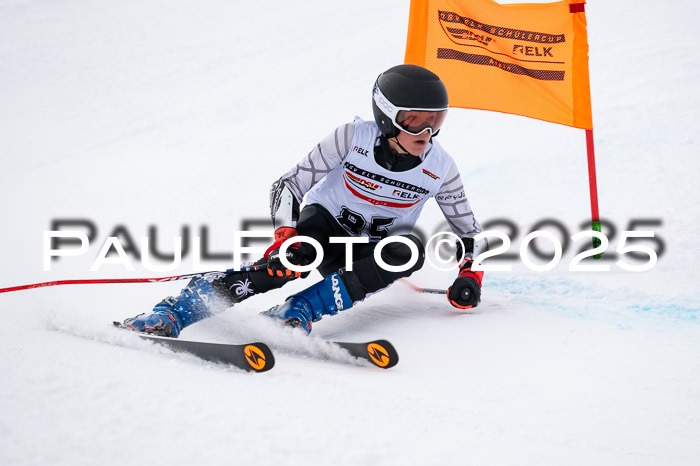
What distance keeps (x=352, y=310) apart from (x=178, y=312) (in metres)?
1.11

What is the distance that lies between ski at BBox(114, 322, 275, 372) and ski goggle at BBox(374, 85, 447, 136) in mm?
1282

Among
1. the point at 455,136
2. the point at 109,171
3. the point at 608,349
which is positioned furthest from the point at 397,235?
the point at 109,171

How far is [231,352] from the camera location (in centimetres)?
235

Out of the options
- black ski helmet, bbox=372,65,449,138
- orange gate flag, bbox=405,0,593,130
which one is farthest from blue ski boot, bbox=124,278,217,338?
orange gate flag, bbox=405,0,593,130

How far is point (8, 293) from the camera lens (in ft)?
10.8

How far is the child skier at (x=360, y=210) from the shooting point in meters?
2.93

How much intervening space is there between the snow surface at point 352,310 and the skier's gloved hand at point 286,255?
259 millimetres

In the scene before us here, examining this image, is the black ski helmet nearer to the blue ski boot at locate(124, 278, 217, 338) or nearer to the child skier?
the child skier

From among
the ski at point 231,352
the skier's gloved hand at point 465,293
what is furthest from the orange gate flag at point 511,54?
the ski at point 231,352

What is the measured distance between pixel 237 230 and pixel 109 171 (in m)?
3.00

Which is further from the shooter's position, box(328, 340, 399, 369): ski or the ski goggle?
the ski goggle

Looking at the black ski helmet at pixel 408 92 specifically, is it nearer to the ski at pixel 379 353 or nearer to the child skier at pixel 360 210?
the child skier at pixel 360 210

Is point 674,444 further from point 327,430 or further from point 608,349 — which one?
point 327,430

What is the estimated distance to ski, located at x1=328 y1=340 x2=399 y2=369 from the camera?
2.56m
